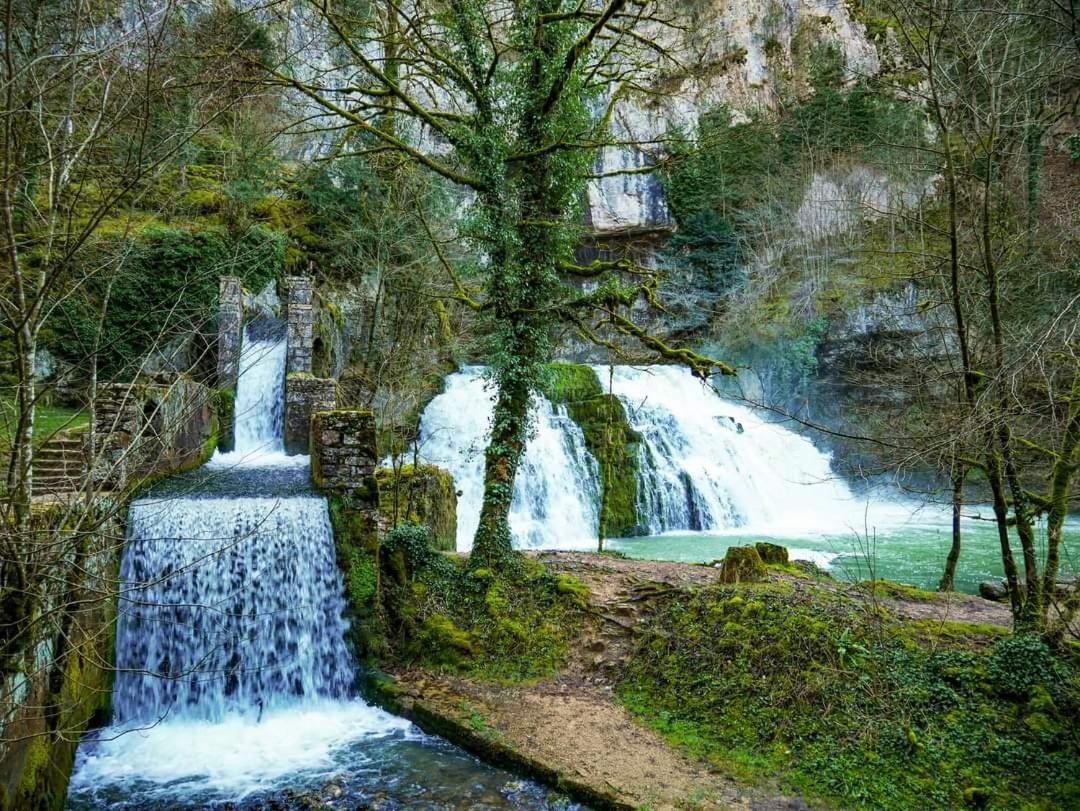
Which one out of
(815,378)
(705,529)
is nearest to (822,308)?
(815,378)

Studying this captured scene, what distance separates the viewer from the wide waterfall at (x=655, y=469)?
14664 millimetres

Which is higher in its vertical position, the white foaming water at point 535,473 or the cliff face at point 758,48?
the cliff face at point 758,48

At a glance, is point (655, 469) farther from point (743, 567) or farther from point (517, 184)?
point (517, 184)

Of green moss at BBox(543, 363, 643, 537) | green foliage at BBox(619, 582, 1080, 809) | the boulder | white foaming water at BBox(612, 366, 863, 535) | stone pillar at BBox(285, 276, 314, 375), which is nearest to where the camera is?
green foliage at BBox(619, 582, 1080, 809)

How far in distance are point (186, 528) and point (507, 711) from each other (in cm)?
369

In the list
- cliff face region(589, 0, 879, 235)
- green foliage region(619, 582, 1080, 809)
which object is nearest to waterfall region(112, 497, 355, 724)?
green foliage region(619, 582, 1080, 809)

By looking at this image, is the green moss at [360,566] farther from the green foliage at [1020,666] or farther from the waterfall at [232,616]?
the green foliage at [1020,666]

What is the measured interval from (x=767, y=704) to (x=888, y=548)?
402 inches

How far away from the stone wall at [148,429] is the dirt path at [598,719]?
128 inches

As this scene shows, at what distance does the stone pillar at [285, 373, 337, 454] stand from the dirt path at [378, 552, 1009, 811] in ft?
20.1

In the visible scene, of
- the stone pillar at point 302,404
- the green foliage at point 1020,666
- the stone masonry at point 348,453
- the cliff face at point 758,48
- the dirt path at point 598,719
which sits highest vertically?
the cliff face at point 758,48

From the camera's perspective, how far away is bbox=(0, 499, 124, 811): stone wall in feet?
9.32

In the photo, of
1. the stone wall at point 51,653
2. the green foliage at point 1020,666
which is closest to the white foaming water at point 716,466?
the green foliage at point 1020,666

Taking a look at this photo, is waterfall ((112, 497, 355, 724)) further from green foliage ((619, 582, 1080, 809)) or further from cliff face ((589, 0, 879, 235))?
cliff face ((589, 0, 879, 235))
